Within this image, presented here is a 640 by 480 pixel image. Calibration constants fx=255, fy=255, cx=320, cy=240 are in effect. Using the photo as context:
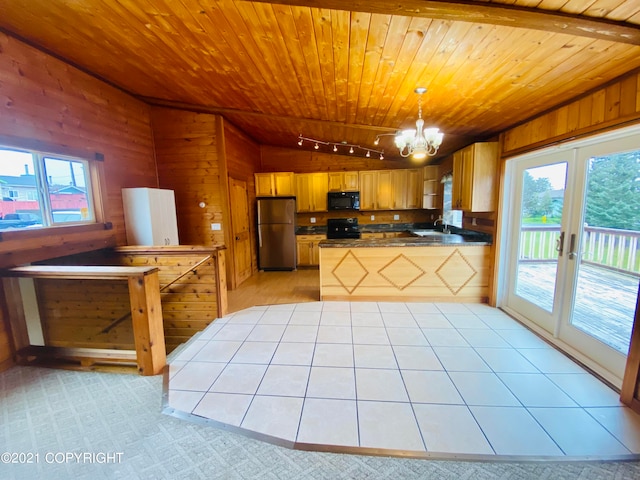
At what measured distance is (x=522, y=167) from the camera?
10.2 feet

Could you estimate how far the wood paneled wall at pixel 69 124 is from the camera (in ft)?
7.86

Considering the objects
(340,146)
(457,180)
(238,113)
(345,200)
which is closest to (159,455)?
(238,113)

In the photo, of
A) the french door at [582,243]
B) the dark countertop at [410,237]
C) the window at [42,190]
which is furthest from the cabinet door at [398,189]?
the window at [42,190]

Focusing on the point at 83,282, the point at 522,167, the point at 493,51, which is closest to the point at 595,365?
the point at 522,167

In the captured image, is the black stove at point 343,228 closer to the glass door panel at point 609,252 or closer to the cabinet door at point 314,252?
the cabinet door at point 314,252

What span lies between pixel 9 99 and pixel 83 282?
76.3 inches

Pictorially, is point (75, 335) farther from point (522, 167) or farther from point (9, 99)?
point (522, 167)

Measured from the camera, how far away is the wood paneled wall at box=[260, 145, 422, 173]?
19.6 ft

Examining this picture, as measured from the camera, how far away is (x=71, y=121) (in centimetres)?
296

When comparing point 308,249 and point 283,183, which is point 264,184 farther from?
point 308,249

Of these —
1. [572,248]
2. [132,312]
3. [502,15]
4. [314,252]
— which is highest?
[502,15]

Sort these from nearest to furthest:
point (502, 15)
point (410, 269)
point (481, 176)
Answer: point (502, 15), point (481, 176), point (410, 269)

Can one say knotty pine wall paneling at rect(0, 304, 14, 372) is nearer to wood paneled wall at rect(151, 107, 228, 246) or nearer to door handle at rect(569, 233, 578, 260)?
wood paneled wall at rect(151, 107, 228, 246)

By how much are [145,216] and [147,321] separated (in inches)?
80.6
